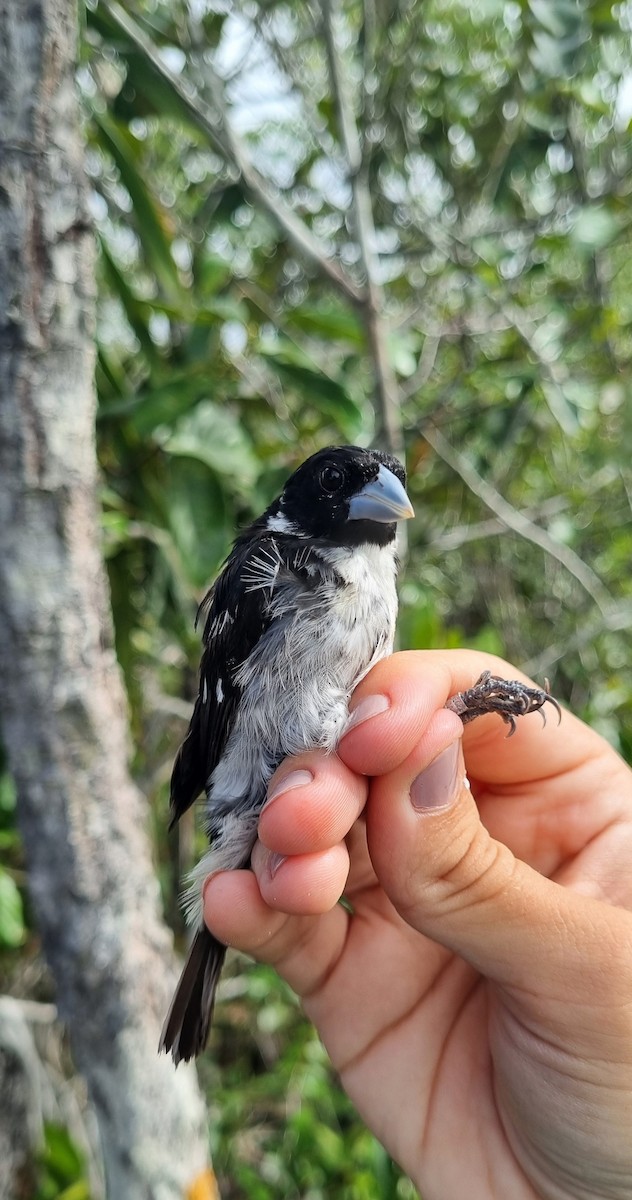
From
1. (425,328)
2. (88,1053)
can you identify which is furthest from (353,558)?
(425,328)

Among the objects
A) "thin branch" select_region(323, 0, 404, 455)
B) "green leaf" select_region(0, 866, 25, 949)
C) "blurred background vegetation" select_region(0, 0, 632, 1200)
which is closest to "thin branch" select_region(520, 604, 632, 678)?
"blurred background vegetation" select_region(0, 0, 632, 1200)

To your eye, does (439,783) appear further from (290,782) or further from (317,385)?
(317,385)

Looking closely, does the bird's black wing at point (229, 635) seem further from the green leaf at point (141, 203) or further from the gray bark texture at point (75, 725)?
the green leaf at point (141, 203)

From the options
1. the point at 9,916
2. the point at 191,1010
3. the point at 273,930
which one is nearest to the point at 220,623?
the point at 273,930

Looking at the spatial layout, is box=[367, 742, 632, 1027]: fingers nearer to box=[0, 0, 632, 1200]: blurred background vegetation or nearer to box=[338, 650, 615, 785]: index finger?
box=[338, 650, 615, 785]: index finger

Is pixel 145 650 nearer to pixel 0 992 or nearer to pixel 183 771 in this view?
pixel 183 771

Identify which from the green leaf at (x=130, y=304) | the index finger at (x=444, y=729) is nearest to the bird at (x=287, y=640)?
the index finger at (x=444, y=729)

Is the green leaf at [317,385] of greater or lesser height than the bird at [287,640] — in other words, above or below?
above
